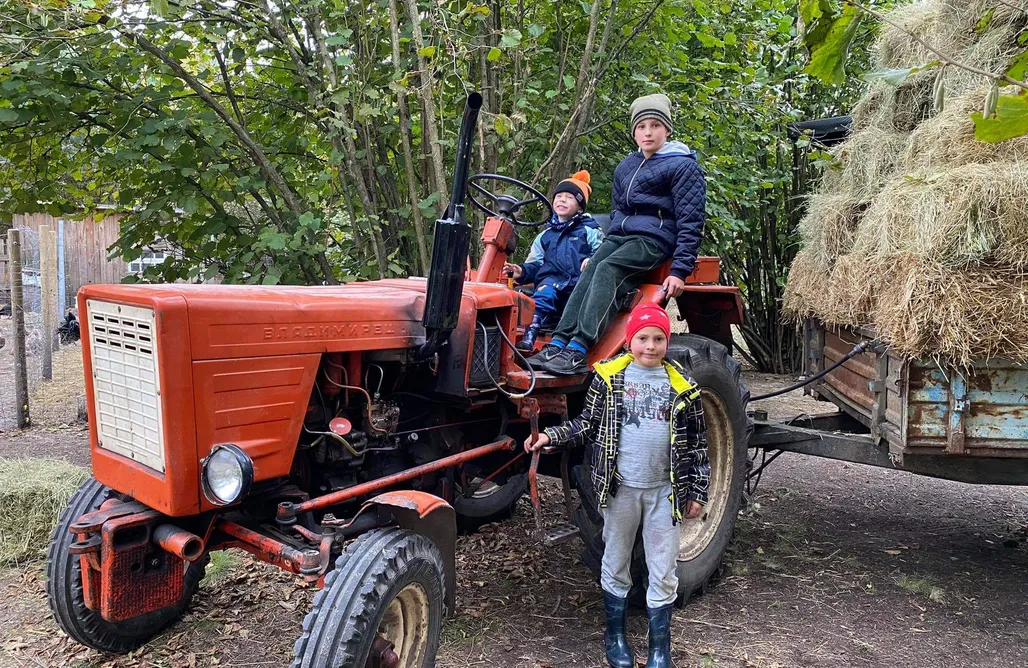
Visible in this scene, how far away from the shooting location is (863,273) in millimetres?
3680

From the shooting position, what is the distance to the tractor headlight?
2348 mm

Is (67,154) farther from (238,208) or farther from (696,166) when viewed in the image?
(696,166)

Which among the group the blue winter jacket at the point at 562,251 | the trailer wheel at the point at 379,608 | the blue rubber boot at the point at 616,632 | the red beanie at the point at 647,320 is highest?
the blue winter jacket at the point at 562,251

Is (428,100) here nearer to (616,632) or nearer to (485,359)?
(485,359)

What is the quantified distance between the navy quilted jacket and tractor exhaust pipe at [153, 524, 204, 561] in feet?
7.10

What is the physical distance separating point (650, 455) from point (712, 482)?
42.3 inches

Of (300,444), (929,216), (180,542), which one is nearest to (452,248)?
(300,444)

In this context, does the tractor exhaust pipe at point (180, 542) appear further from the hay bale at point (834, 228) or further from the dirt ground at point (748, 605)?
the hay bale at point (834, 228)

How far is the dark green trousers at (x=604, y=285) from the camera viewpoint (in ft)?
11.1

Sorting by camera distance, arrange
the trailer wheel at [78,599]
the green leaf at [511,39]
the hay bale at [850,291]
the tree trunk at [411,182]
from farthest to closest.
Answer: the tree trunk at [411,182] < the green leaf at [511,39] < the hay bale at [850,291] < the trailer wheel at [78,599]

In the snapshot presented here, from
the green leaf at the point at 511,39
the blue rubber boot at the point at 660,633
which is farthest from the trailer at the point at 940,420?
the green leaf at the point at 511,39

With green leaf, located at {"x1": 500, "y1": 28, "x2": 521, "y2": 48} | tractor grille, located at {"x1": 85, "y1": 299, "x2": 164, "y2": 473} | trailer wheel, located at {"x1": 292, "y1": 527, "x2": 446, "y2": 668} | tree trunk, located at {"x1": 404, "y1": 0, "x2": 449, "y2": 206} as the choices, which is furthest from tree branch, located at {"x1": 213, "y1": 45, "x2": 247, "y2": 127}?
trailer wheel, located at {"x1": 292, "y1": 527, "x2": 446, "y2": 668}

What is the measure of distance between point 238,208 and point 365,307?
3970 millimetres

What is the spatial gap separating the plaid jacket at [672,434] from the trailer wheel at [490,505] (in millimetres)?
1369
